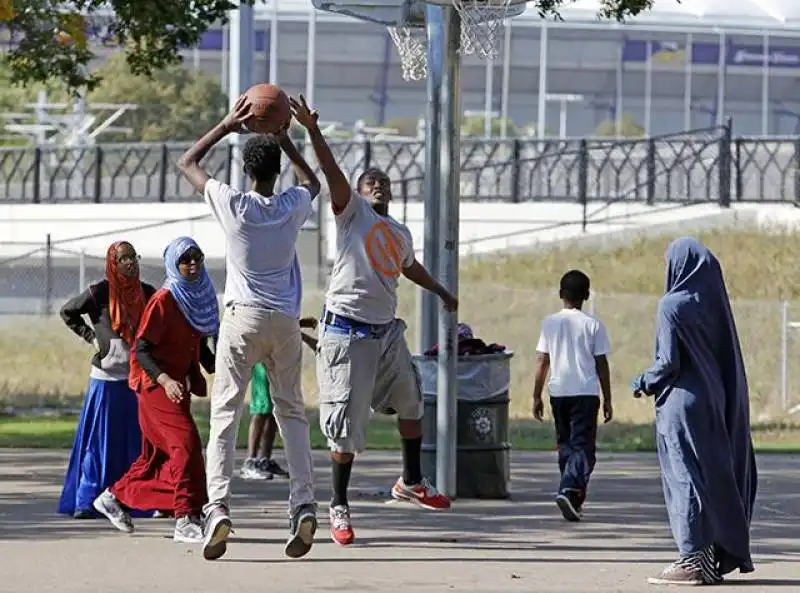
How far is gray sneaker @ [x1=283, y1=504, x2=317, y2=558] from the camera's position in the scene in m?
9.78

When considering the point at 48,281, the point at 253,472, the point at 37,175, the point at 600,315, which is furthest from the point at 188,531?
the point at 37,175

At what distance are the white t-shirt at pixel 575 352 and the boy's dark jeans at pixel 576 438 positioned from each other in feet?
0.20

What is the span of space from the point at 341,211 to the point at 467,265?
24.8 m

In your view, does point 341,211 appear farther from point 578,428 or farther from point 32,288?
point 32,288

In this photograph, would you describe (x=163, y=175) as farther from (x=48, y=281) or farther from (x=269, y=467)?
(x=269, y=467)

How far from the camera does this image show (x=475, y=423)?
12.8 meters

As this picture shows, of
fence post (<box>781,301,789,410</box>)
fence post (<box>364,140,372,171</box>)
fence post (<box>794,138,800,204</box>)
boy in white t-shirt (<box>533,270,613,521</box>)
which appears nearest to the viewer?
boy in white t-shirt (<box>533,270,613,521</box>)

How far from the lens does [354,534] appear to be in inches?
428

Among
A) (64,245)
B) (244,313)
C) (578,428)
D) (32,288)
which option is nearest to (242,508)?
(578,428)

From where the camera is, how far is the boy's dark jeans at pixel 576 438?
1188cm

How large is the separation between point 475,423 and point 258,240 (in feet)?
11.2

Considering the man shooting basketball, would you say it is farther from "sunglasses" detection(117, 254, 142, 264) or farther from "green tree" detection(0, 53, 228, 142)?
"green tree" detection(0, 53, 228, 142)

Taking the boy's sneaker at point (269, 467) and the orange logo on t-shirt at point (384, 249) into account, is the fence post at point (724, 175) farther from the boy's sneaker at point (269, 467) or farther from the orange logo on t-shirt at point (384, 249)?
the orange logo on t-shirt at point (384, 249)

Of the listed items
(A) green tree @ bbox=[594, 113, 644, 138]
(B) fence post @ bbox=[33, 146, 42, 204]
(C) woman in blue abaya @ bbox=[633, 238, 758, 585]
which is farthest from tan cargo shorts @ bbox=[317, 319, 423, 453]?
(A) green tree @ bbox=[594, 113, 644, 138]
